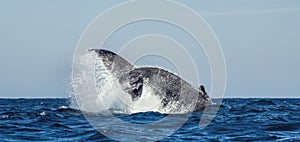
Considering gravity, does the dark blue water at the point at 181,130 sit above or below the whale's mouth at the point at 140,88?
below

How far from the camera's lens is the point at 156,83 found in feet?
57.0

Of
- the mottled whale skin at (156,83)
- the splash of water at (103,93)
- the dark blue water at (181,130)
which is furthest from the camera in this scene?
the splash of water at (103,93)

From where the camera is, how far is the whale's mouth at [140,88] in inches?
665

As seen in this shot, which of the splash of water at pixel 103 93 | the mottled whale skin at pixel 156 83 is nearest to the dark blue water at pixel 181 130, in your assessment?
the mottled whale skin at pixel 156 83

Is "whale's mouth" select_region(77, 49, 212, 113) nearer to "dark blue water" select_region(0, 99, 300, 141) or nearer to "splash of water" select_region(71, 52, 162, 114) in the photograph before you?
"splash of water" select_region(71, 52, 162, 114)

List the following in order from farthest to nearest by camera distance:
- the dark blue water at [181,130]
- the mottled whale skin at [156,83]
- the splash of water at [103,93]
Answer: the splash of water at [103,93]
the mottled whale skin at [156,83]
the dark blue water at [181,130]

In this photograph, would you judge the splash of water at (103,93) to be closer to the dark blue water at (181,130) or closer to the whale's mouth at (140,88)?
the whale's mouth at (140,88)

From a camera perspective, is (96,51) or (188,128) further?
(96,51)

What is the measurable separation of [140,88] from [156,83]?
0.66 meters

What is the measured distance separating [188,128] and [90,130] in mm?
2322

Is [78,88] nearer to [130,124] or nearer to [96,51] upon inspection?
[96,51]

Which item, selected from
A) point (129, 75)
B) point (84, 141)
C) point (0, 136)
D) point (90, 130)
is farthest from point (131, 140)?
point (129, 75)

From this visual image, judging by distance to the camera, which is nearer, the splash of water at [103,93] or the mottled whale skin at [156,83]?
the mottled whale skin at [156,83]

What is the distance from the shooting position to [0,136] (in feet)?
38.9
